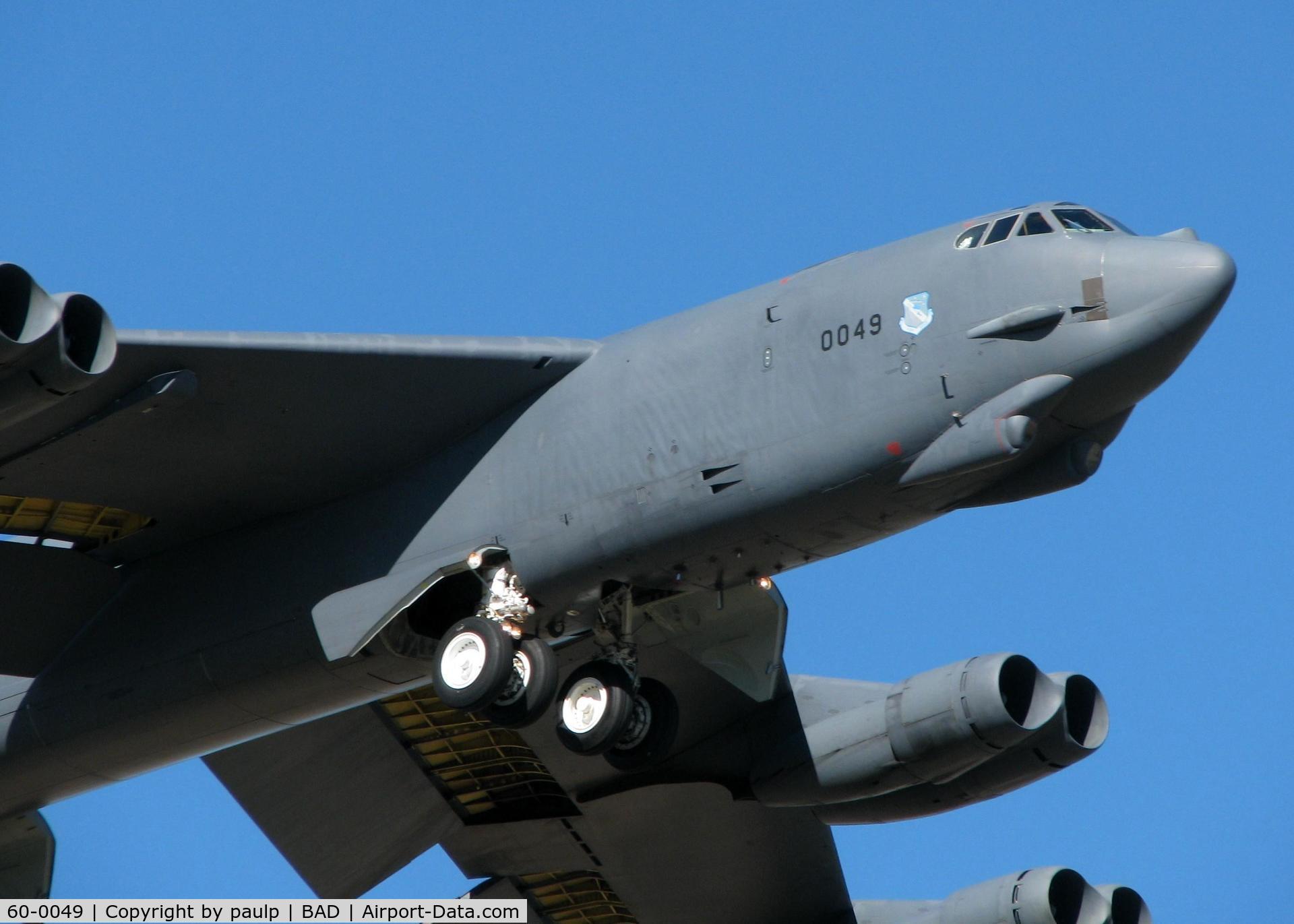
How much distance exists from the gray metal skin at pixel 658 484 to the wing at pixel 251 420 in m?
0.19

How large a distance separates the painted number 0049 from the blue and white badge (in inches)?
7.1

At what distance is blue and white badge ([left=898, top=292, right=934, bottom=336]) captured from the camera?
15.1 m

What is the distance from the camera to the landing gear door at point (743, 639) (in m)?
17.7

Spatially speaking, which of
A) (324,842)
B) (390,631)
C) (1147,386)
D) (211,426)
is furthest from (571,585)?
(324,842)

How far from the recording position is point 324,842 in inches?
818

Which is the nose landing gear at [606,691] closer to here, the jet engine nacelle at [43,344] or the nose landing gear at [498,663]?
the nose landing gear at [498,663]

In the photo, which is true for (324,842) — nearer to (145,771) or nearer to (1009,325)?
(145,771)

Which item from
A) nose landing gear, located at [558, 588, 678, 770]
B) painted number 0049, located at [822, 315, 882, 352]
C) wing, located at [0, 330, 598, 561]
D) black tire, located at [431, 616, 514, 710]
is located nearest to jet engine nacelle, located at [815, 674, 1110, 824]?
nose landing gear, located at [558, 588, 678, 770]

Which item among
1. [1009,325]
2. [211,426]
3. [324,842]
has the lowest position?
[324,842]

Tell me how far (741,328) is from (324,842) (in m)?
7.74

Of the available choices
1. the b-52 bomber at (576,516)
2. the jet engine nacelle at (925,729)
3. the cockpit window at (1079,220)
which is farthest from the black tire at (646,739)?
the cockpit window at (1079,220)

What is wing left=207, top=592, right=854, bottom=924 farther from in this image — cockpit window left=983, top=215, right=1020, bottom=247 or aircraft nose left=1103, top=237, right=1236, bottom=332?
aircraft nose left=1103, top=237, right=1236, bottom=332

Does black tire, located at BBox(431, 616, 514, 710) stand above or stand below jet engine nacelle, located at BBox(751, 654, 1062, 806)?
above

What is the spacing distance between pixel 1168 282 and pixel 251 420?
7125mm
